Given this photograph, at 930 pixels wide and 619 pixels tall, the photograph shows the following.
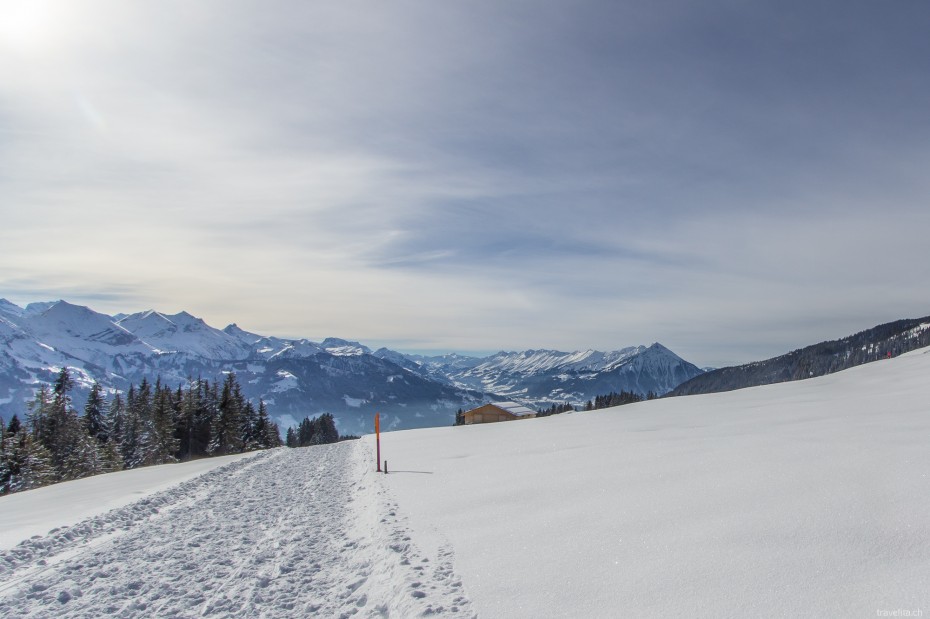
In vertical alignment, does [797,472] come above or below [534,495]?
above

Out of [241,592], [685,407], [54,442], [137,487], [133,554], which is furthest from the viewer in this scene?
[54,442]

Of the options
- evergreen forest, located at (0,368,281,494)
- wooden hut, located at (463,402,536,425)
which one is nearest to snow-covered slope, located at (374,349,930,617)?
wooden hut, located at (463,402,536,425)

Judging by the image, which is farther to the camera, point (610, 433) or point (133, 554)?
point (610, 433)

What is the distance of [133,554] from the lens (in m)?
9.48

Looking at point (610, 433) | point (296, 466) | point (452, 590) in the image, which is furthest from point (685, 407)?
point (452, 590)

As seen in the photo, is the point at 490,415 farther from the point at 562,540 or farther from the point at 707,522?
the point at 707,522

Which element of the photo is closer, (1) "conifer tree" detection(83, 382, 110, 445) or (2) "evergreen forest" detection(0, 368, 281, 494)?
(2) "evergreen forest" detection(0, 368, 281, 494)

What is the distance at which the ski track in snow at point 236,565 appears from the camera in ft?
22.7

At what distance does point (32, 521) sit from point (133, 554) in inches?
243

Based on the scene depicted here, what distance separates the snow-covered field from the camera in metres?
5.70

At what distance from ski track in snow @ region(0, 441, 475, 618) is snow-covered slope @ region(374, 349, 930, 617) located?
764 millimetres

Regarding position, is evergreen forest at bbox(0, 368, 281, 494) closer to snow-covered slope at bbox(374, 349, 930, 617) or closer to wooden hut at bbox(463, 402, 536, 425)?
wooden hut at bbox(463, 402, 536, 425)

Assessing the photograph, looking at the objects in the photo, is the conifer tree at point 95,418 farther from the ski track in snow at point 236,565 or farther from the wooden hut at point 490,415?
the ski track in snow at point 236,565

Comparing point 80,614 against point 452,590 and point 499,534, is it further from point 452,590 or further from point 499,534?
point 499,534
